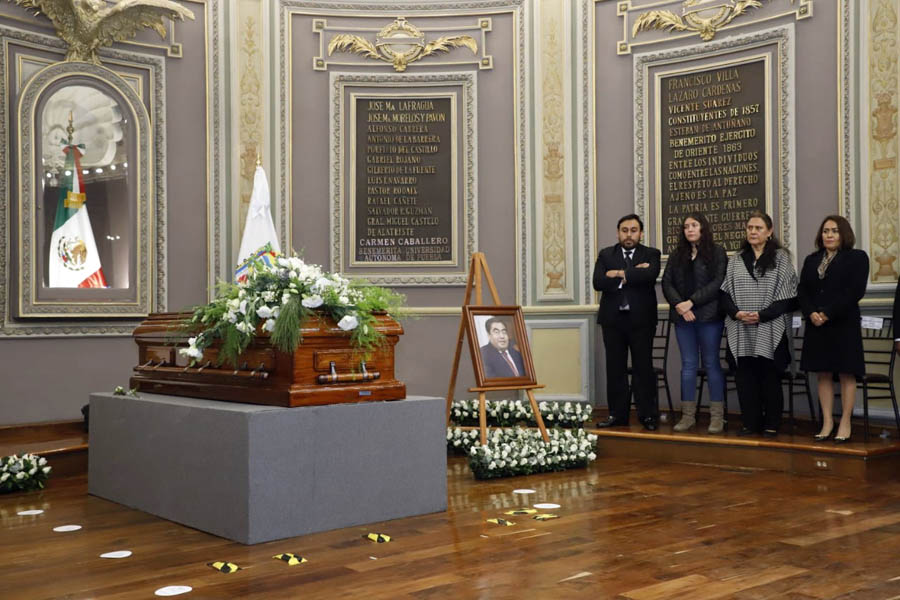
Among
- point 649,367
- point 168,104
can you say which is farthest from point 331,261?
point 649,367

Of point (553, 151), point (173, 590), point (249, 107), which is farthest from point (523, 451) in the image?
point (249, 107)

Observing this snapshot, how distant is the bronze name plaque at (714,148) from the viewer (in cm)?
684

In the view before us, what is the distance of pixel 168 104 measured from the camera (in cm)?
726

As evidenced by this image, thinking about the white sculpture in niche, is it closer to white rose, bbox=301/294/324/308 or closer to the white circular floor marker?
white rose, bbox=301/294/324/308

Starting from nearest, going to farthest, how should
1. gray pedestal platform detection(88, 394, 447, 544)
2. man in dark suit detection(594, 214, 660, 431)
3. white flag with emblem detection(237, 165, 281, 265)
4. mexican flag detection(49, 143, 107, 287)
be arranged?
gray pedestal platform detection(88, 394, 447, 544)
man in dark suit detection(594, 214, 660, 431)
mexican flag detection(49, 143, 107, 287)
white flag with emblem detection(237, 165, 281, 265)

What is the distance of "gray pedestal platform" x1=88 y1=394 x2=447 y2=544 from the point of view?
11.6 feet

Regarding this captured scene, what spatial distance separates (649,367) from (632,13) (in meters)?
3.12

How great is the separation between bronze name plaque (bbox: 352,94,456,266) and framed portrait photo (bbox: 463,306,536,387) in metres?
2.34

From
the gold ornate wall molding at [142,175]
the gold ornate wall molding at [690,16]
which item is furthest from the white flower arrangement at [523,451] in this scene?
the gold ornate wall molding at [690,16]

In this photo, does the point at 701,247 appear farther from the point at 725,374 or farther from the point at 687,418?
the point at 687,418

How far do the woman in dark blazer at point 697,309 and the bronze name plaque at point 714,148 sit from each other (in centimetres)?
114

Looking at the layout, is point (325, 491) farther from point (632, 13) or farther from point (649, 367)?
point (632, 13)

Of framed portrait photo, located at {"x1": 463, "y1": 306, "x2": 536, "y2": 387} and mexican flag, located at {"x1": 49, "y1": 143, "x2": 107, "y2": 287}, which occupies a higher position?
mexican flag, located at {"x1": 49, "y1": 143, "x2": 107, "y2": 287}

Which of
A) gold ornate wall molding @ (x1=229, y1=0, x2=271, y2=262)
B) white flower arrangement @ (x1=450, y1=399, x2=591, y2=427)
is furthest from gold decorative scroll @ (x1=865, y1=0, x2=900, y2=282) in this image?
gold ornate wall molding @ (x1=229, y1=0, x2=271, y2=262)
